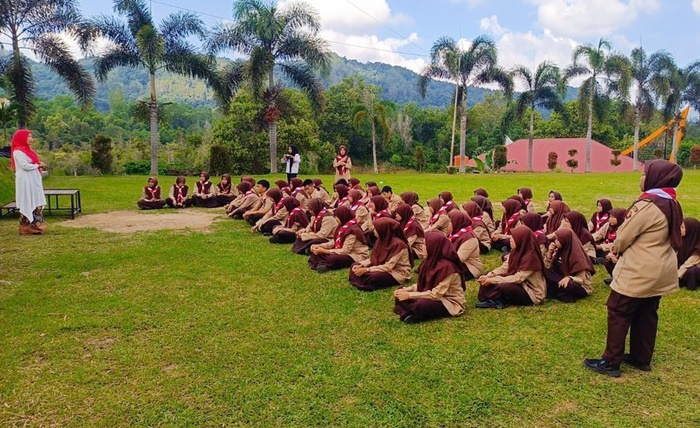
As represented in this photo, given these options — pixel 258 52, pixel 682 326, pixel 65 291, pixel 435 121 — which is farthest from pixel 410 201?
pixel 435 121

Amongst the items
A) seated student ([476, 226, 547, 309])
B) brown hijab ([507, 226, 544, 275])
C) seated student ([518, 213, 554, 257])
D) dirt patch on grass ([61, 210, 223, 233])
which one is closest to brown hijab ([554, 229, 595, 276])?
seated student ([476, 226, 547, 309])

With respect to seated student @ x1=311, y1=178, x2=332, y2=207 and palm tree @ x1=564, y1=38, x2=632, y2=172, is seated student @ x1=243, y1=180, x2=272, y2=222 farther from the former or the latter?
palm tree @ x1=564, y1=38, x2=632, y2=172

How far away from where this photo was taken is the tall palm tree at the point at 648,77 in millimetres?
32969

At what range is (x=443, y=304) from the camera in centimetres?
513

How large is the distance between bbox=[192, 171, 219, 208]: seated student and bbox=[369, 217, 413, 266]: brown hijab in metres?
8.10

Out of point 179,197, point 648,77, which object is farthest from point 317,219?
point 648,77

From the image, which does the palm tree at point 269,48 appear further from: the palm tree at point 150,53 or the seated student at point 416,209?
the seated student at point 416,209

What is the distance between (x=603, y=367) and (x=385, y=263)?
9.19 feet

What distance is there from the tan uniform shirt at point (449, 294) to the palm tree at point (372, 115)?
27.0m

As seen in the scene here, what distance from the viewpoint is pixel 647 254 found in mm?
3701

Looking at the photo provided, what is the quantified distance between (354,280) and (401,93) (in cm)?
14186

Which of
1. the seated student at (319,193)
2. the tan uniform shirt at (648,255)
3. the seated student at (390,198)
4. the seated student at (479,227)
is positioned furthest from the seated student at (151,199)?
the tan uniform shirt at (648,255)

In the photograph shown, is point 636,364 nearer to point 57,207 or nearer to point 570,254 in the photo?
point 570,254

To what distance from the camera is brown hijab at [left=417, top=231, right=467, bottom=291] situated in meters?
5.07
